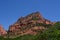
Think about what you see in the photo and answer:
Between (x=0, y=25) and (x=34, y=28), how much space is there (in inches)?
1023

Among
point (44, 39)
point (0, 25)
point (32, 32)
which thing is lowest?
point (44, 39)

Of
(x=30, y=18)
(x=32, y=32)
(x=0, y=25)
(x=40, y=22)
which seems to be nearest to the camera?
(x=32, y=32)

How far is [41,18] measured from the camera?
96.3 meters

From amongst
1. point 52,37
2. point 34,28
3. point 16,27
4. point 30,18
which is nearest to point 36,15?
point 30,18

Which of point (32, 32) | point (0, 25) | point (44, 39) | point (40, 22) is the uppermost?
point (0, 25)

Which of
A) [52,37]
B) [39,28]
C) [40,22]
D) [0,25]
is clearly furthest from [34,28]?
[52,37]

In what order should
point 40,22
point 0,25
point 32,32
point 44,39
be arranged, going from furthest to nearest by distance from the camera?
point 0,25, point 40,22, point 32,32, point 44,39

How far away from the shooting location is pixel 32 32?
81312 mm

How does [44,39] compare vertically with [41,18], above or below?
below

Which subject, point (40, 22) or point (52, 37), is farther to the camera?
point (40, 22)

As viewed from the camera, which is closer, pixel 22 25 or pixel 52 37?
pixel 52 37

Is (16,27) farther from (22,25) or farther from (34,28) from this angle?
(34,28)

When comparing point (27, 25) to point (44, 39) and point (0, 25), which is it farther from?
point (44, 39)

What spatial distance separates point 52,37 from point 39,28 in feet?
138
